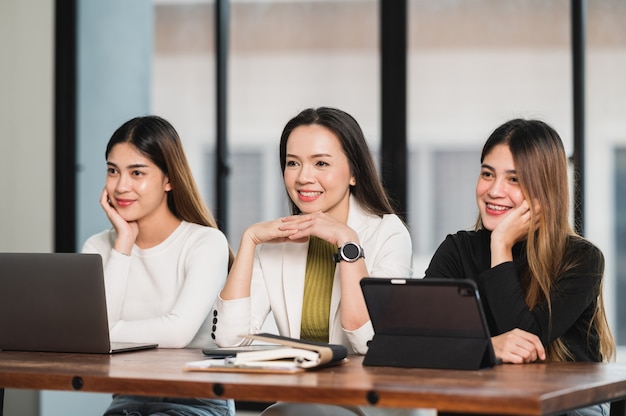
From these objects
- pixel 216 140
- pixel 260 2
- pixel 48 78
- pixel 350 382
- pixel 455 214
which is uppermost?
pixel 260 2

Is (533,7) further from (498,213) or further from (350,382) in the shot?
(350,382)

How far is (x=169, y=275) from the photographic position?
2.91 metres

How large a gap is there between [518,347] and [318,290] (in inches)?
28.2

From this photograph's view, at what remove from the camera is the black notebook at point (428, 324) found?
77.4 inches

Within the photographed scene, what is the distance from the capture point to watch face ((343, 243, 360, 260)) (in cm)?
248

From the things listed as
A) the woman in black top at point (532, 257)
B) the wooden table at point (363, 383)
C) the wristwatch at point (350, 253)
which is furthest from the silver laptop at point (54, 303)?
the woman in black top at point (532, 257)

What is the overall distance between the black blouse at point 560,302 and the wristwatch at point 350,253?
0.32 meters

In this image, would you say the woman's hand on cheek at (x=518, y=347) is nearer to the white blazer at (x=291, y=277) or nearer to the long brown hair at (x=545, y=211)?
the long brown hair at (x=545, y=211)

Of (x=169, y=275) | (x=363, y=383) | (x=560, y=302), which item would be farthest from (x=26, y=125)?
(x=363, y=383)

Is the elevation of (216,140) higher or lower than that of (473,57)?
lower

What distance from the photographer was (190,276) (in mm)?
2758

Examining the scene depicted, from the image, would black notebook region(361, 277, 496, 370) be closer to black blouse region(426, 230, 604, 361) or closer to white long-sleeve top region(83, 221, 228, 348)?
black blouse region(426, 230, 604, 361)

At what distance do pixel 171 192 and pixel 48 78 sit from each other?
6.20ft

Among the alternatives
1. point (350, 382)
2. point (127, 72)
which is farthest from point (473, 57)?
point (350, 382)
